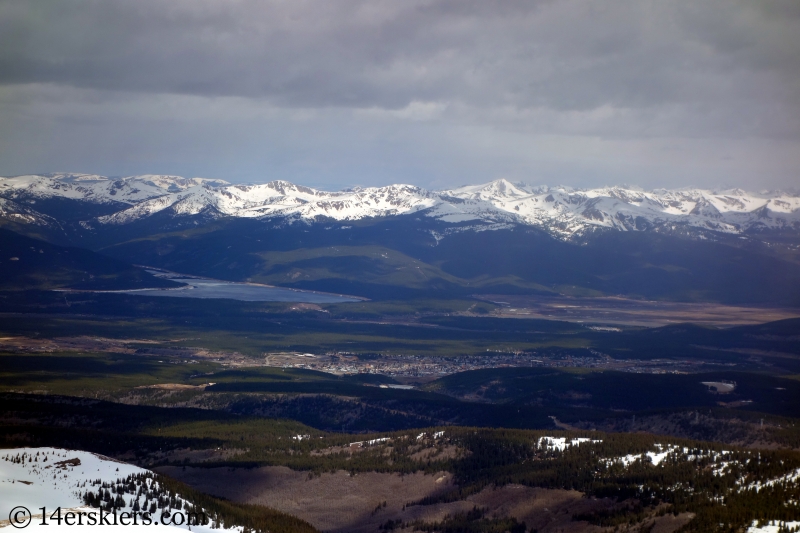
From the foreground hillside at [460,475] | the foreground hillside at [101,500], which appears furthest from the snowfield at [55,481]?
the foreground hillside at [460,475]

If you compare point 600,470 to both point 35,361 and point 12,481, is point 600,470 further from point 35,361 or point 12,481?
point 35,361

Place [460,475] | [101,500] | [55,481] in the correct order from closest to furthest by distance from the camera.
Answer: [101,500]
[55,481]
[460,475]

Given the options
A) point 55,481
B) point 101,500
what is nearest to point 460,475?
point 101,500

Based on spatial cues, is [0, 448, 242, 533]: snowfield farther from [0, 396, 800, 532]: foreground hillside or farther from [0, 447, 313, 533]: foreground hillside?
[0, 396, 800, 532]: foreground hillside

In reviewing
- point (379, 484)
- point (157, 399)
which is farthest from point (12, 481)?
point (157, 399)

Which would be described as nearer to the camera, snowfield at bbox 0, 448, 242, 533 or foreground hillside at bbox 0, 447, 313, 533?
snowfield at bbox 0, 448, 242, 533

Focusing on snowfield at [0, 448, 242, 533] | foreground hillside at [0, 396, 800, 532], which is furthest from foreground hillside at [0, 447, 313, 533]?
foreground hillside at [0, 396, 800, 532]

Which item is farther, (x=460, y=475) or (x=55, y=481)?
(x=460, y=475)

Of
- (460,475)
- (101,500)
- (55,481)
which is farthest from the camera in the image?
(460,475)

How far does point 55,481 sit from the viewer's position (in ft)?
242

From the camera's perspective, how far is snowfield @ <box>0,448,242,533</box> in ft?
214

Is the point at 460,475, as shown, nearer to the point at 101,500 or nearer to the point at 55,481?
the point at 101,500

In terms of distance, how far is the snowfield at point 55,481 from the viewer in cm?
6525

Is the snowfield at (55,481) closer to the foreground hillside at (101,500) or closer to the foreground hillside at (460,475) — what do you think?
the foreground hillside at (101,500)
